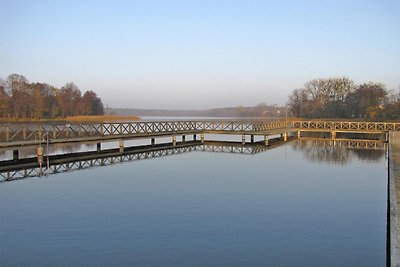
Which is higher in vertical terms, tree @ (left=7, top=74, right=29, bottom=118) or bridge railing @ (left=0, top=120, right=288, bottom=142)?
tree @ (left=7, top=74, right=29, bottom=118)

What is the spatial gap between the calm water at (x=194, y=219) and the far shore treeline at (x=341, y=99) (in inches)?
1997

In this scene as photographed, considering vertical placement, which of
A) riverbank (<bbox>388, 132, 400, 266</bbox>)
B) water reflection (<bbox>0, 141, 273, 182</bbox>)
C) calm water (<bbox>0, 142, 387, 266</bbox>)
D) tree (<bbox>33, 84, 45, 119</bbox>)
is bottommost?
calm water (<bbox>0, 142, 387, 266</bbox>)

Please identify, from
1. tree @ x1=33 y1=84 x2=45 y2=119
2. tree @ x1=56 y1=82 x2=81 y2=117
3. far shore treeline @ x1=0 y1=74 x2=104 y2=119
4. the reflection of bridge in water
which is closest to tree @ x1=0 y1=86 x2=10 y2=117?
far shore treeline @ x1=0 y1=74 x2=104 y2=119

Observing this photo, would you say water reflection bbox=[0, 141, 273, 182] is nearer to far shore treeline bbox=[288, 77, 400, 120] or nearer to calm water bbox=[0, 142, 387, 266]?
calm water bbox=[0, 142, 387, 266]

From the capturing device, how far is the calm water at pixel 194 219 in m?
6.66

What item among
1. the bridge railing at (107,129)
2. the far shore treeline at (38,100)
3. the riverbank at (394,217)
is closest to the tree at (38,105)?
the far shore treeline at (38,100)

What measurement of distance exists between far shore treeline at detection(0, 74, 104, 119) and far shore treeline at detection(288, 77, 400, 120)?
154 ft

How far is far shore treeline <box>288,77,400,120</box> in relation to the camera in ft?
208

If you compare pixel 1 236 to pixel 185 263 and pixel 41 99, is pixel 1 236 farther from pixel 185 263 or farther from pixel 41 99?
pixel 41 99

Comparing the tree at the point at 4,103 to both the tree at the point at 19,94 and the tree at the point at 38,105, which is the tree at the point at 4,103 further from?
the tree at the point at 38,105

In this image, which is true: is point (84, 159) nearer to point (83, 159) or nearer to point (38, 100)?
point (83, 159)

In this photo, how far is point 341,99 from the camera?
6806 cm

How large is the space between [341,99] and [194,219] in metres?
65.5

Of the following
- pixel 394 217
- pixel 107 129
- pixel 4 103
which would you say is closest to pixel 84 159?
pixel 107 129
